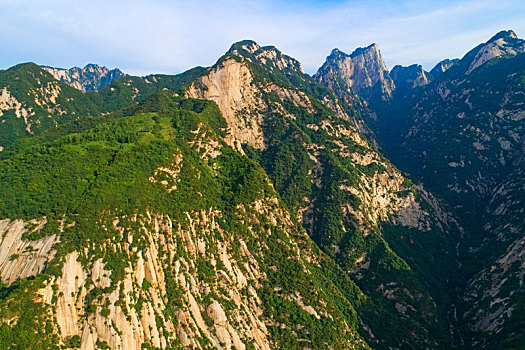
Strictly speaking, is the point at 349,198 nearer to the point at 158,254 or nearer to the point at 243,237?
the point at 243,237

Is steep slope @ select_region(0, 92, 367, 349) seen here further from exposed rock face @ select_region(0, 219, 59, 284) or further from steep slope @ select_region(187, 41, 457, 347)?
steep slope @ select_region(187, 41, 457, 347)

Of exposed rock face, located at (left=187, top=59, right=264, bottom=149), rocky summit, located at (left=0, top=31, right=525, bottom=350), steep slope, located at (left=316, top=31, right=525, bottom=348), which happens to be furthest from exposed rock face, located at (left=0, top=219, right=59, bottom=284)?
steep slope, located at (left=316, top=31, right=525, bottom=348)

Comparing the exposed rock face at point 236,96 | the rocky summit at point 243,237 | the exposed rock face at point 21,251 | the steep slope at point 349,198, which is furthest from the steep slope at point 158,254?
the exposed rock face at point 236,96

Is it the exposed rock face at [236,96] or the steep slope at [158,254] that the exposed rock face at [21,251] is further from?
the exposed rock face at [236,96]

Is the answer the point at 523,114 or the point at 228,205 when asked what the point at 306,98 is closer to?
the point at 228,205

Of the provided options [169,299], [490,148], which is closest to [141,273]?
[169,299]

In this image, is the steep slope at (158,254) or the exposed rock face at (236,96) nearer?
the steep slope at (158,254)
